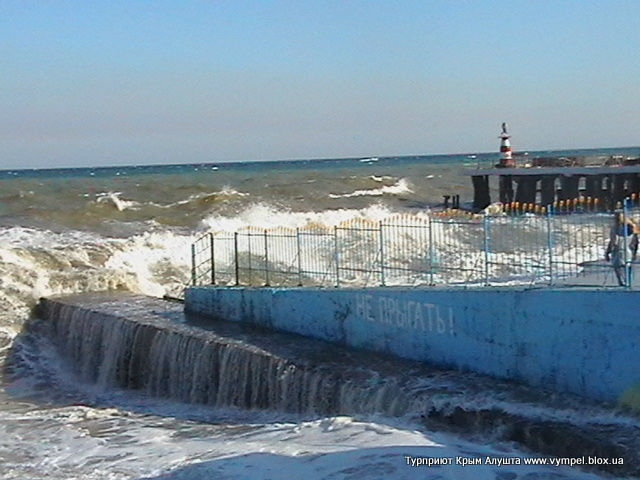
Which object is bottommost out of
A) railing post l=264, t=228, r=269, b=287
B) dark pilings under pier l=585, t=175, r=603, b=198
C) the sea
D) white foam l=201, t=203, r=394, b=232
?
the sea

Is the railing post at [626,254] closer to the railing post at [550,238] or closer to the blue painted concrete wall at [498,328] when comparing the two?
the blue painted concrete wall at [498,328]

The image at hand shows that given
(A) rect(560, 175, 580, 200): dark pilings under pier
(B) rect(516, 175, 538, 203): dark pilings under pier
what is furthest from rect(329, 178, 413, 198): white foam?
(A) rect(560, 175, 580, 200): dark pilings under pier

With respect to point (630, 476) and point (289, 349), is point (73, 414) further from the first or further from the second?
point (630, 476)

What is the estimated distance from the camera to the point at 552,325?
420 inches

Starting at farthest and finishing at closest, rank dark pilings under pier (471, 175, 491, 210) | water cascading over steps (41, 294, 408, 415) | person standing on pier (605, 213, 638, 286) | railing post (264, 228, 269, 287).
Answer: dark pilings under pier (471, 175, 491, 210)
railing post (264, 228, 269, 287)
water cascading over steps (41, 294, 408, 415)
person standing on pier (605, 213, 638, 286)

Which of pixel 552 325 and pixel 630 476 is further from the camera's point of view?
pixel 552 325

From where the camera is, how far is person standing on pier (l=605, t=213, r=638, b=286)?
10.3m

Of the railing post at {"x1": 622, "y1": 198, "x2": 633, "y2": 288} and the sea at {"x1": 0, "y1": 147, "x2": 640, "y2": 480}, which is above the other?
the railing post at {"x1": 622, "y1": 198, "x2": 633, "y2": 288}

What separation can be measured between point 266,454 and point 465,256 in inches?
183

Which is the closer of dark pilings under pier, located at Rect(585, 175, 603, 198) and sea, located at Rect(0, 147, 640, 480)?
sea, located at Rect(0, 147, 640, 480)

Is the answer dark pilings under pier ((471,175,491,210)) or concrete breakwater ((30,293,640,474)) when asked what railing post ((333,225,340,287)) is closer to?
concrete breakwater ((30,293,640,474))

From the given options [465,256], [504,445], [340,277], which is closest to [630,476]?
[504,445]

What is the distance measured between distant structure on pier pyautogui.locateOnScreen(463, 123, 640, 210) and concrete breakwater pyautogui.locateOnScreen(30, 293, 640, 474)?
1919 cm

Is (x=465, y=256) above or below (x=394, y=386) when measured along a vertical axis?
above
